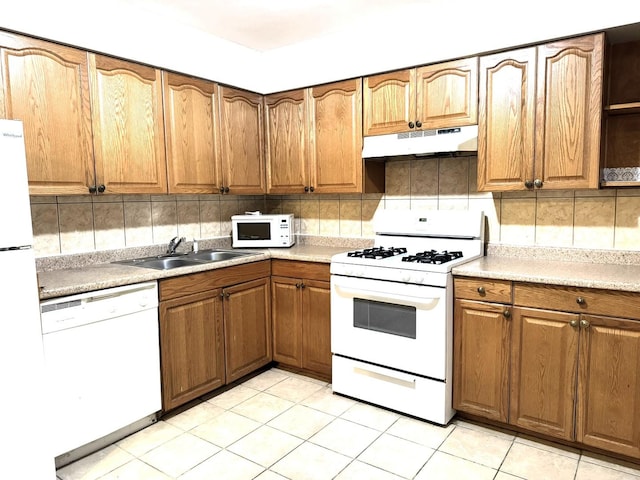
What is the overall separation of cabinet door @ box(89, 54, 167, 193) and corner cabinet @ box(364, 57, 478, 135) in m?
1.34

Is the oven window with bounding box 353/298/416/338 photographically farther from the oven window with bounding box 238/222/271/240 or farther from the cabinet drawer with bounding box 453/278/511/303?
the oven window with bounding box 238/222/271/240

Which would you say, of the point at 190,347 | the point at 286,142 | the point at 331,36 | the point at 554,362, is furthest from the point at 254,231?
the point at 554,362

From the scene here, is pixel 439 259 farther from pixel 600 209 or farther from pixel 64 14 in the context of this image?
pixel 64 14

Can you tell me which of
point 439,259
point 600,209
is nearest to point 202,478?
point 439,259

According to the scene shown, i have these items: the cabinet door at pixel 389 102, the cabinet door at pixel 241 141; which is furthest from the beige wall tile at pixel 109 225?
the cabinet door at pixel 389 102

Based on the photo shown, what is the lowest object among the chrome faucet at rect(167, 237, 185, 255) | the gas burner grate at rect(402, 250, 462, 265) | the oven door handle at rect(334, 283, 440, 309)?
the oven door handle at rect(334, 283, 440, 309)

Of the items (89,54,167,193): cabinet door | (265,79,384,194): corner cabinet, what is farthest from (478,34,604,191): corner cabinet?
(89,54,167,193): cabinet door

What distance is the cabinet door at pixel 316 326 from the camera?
296 cm

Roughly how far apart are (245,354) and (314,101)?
1.85 meters

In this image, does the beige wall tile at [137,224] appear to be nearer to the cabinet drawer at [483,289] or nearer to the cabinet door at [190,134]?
the cabinet door at [190,134]

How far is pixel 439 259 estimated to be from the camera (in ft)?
8.30

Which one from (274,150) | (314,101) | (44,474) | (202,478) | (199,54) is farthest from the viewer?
(274,150)

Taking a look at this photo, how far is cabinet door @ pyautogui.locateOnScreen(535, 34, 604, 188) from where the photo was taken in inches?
87.9

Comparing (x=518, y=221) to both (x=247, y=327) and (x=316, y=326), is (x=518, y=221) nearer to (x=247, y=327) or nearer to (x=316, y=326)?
(x=316, y=326)
